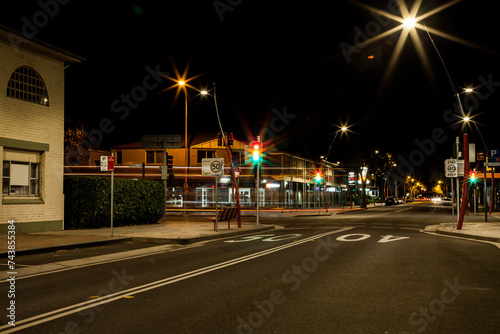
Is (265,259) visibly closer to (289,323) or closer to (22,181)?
(289,323)

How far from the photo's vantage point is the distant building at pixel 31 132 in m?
17.3

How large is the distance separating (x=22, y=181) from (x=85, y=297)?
12.8 m

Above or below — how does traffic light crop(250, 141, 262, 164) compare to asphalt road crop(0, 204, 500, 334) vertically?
above

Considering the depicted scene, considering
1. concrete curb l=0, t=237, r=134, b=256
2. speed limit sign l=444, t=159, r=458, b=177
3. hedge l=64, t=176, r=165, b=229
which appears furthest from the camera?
speed limit sign l=444, t=159, r=458, b=177

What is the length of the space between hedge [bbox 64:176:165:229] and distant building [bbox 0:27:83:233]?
0.66 m

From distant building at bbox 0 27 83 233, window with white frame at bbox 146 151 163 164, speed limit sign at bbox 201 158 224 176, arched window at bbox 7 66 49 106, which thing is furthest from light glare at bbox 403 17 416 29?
window with white frame at bbox 146 151 163 164

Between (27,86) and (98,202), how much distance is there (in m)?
5.71

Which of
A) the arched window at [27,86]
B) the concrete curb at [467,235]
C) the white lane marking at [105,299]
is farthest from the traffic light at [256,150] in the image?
the white lane marking at [105,299]

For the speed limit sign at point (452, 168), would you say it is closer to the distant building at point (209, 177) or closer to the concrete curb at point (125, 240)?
the concrete curb at point (125, 240)

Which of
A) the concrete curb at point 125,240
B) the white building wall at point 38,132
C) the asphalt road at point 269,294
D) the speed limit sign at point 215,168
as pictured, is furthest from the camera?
the speed limit sign at point 215,168

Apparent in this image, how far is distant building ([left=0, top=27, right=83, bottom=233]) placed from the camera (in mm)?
17312

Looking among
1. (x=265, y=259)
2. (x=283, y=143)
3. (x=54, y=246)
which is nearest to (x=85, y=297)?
(x=265, y=259)

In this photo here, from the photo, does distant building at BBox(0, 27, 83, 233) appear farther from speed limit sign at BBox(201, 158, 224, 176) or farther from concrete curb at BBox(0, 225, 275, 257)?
speed limit sign at BBox(201, 158, 224, 176)

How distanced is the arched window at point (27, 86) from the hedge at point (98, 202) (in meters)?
3.67
